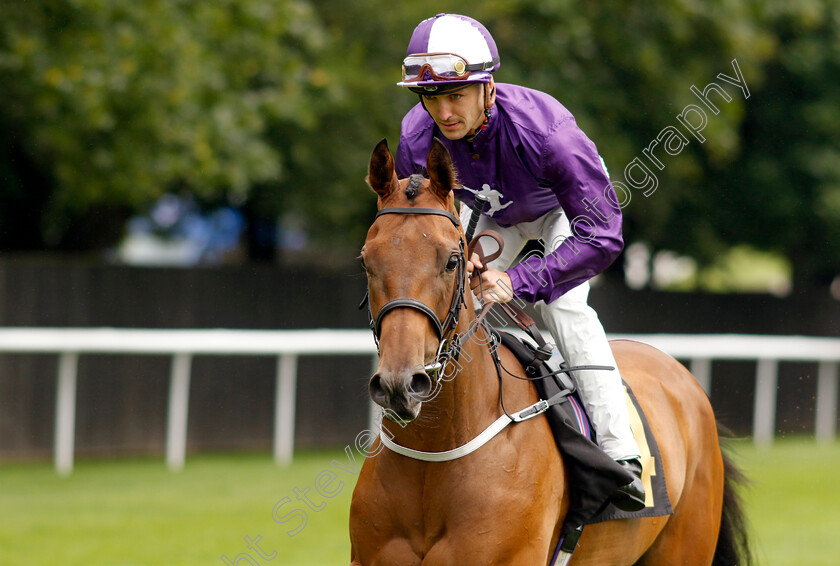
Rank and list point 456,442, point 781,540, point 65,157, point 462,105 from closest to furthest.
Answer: point 456,442 < point 462,105 < point 781,540 < point 65,157

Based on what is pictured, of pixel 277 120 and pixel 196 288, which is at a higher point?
pixel 277 120

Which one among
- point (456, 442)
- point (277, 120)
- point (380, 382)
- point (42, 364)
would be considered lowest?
point (42, 364)

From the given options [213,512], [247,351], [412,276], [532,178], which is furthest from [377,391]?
[247,351]

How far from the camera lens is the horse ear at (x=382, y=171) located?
3115mm

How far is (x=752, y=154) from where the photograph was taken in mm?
14070

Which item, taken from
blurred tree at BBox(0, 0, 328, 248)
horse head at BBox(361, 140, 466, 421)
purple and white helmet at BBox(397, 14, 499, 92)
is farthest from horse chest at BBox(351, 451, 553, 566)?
blurred tree at BBox(0, 0, 328, 248)

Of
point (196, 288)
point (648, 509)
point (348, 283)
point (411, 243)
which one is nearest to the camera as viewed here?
point (411, 243)

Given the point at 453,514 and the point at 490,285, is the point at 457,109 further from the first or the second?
the point at 453,514

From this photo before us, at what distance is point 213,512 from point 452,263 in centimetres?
574

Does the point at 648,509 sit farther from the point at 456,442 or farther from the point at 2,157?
the point at 2,157

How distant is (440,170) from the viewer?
10.2ft

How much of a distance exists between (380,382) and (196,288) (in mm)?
8894

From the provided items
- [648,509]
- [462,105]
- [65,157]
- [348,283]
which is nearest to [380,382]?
[462,105]

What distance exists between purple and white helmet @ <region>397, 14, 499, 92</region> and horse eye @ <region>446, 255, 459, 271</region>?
2.29 feet
